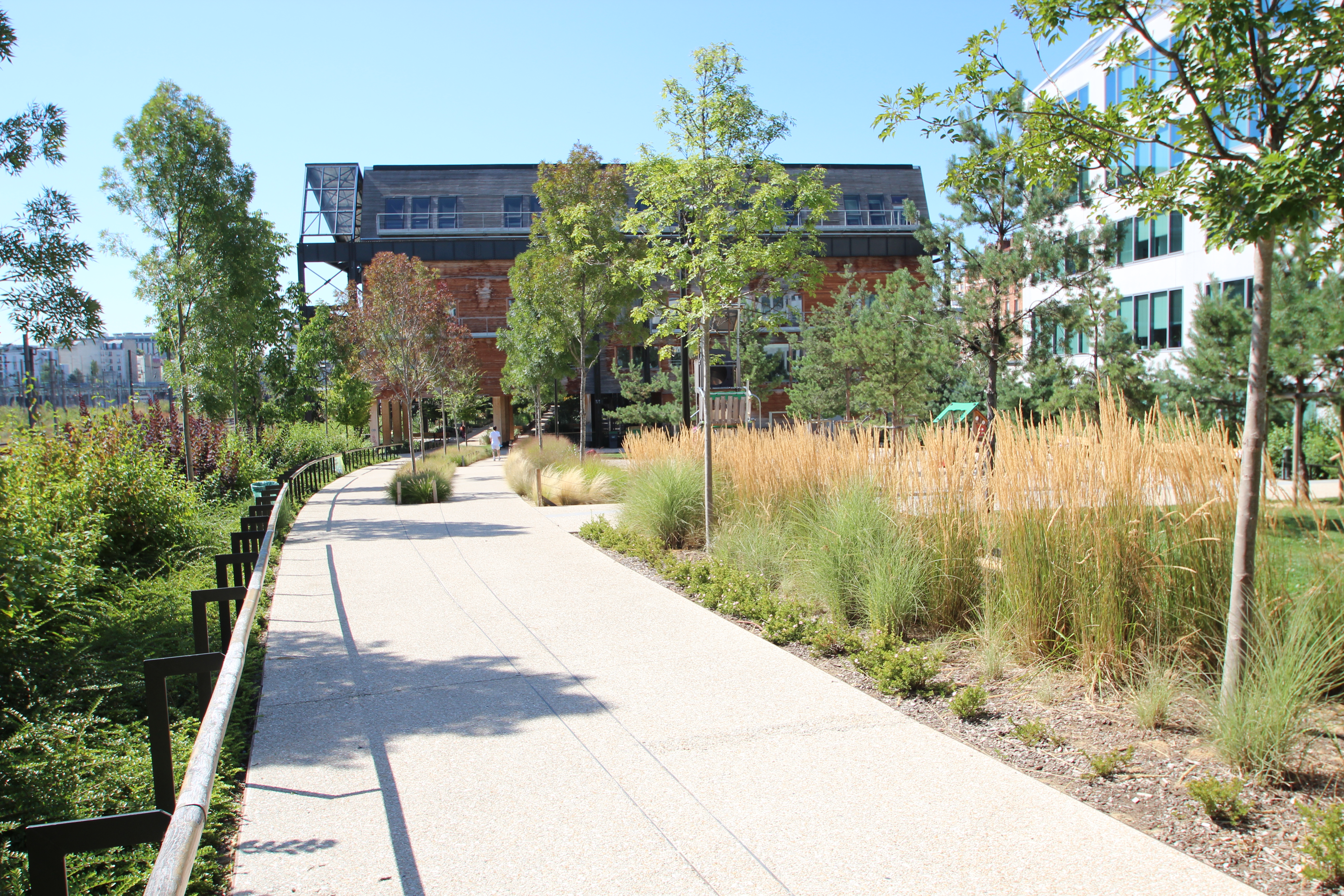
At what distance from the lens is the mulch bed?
3541 mm

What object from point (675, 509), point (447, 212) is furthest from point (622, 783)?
point (447, 212)

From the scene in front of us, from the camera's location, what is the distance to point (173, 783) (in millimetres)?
3393

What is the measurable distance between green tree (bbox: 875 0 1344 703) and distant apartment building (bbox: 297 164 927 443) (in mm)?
39754

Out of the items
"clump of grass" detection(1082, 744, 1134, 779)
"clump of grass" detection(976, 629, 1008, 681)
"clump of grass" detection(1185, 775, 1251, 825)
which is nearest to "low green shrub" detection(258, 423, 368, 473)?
"clump of grass" detection(976, 629, 1008, 681)

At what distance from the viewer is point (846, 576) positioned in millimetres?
7176

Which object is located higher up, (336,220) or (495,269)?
(336,220)

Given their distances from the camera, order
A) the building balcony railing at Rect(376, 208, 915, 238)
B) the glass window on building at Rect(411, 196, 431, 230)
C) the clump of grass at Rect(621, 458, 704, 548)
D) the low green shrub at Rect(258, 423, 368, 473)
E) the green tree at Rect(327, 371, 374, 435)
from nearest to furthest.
→ the clump of grass at Rect(621, 458, 704, 548), the low green shrub at Rect(258, 423, 368, 473), the green tree at Rect(327, 371, 374, 435), the building balcony railing at Rect(376, 208, 915, 238), the glass window on building at Rect(411, 196, 431, 230)

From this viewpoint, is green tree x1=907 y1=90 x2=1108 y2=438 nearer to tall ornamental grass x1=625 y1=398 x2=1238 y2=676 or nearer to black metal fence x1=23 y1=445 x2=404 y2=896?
tall ornamental grass x1=625 y1=398 x2=1238 y2=676

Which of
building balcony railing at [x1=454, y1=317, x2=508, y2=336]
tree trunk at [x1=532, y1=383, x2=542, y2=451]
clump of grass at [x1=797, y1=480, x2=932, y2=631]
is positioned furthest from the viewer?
building balcony railing at [x1=454, y1=317, x2=508, y2=336]

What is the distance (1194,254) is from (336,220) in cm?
4006

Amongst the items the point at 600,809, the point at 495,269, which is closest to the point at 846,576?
the point at 600,809

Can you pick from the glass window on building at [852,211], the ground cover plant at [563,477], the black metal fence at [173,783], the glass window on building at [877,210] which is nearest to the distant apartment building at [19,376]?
the black metal fence at [173,783]

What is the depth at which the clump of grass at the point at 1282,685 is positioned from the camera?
13.3ft

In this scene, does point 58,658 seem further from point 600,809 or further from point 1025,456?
point 1025,456
